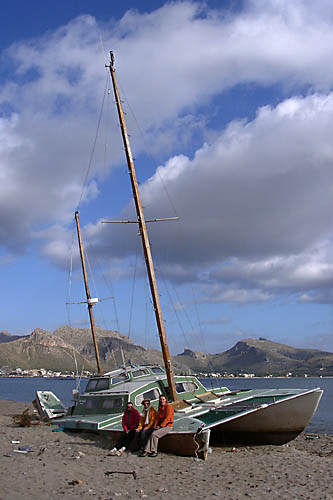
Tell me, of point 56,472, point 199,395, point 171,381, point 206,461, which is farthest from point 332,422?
point 56,472

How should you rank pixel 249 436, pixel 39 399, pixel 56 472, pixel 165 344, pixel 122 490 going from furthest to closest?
A: pixel 39 399
pixel 165 344
pixel 249 436
pixel 56 472
pixel 122 490

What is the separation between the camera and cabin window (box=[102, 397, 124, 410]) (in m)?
20.2

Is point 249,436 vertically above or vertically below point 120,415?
below

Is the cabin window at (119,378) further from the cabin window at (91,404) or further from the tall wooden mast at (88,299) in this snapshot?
the tall wooden mast at (88,299)

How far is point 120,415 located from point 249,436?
528 cm

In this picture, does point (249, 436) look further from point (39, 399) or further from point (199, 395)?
point (39, 399)

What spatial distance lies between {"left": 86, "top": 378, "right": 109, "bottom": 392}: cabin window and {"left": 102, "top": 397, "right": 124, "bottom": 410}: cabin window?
205 cm

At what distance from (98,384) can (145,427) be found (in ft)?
25.6

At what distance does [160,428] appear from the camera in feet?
52.0

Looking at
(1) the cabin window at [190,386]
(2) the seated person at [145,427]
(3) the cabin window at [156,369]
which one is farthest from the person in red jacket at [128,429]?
(3) the cabin window at [156,369]

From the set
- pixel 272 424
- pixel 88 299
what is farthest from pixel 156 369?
pixel 88 299

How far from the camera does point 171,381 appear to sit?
2017 centimetres

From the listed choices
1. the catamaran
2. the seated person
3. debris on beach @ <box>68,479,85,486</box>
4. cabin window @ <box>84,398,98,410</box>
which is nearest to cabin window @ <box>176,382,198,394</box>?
the catamaran

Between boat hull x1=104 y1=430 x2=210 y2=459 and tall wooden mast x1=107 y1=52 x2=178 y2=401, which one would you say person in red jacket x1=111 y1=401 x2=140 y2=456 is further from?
tall wooden mast x1=107 y1=52 x2=178 y2=401
